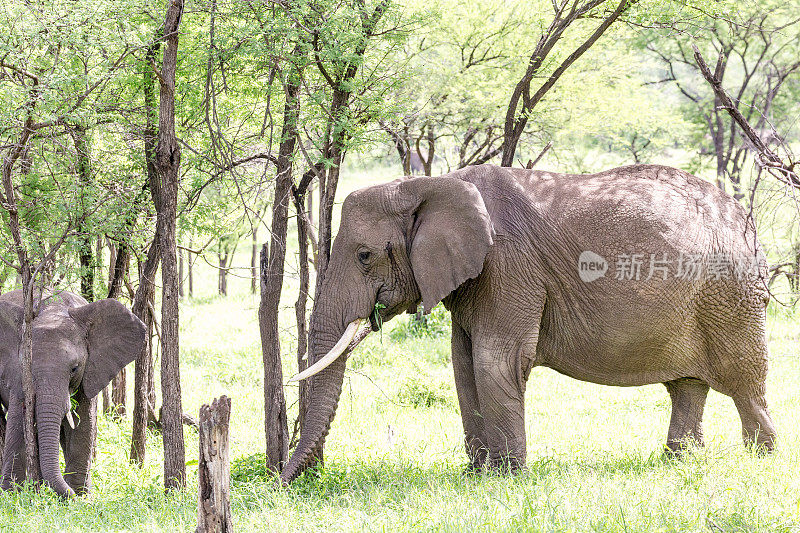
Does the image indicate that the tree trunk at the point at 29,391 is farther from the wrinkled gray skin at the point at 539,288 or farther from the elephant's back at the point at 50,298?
the wrinkled gray skin at the point at 539,288

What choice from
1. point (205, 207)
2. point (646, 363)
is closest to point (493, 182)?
point (646, 363)

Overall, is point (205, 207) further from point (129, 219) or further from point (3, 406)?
point (3, 406)

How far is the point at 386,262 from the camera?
7191 mm

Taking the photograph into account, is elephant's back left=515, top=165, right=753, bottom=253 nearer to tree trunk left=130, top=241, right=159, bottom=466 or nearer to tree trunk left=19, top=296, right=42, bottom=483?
tree trunk left=130, top=241, right=159, bottom=466

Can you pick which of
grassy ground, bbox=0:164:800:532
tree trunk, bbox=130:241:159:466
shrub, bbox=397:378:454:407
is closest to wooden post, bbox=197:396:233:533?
grassy ground, bbox=0:164:800:532

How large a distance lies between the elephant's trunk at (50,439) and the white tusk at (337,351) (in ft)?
8.60

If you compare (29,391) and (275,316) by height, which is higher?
(275,316)

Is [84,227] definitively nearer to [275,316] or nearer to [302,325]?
[275,316]

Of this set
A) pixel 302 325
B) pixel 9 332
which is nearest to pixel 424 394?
pixel 302 325

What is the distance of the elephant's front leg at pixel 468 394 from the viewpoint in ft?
25.6

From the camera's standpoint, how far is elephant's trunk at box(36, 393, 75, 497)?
780 cm

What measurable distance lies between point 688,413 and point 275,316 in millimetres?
4127

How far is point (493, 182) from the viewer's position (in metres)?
7.46

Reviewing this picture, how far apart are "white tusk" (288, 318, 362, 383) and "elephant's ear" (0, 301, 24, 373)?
3471 mm
